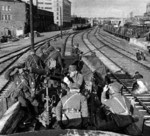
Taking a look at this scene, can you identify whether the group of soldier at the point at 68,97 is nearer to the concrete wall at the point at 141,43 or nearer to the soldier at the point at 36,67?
the soldier at the point at 36,67

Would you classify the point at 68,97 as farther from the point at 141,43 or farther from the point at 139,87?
the point at 141,43

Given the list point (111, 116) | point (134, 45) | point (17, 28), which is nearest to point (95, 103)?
point (111, 116)

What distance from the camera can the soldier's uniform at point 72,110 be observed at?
371 centimetres

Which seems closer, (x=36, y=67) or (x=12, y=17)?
(x=36, y=67)

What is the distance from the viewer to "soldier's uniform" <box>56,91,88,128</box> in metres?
3.71

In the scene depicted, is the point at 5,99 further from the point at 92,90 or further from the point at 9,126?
the point at 92,90

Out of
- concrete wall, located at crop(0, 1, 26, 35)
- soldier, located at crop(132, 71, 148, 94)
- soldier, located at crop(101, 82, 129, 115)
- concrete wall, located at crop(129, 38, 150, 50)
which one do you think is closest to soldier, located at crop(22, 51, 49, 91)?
soldier, located at crop(101, 82, 129, 115)

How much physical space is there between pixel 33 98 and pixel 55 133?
2973mm

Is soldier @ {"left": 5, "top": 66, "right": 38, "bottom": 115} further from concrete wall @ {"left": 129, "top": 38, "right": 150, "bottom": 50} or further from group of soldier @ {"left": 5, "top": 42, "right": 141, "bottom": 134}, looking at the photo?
concrete wall @ {"left": 129, "top": 38, "right": 150, "bottom": 50}

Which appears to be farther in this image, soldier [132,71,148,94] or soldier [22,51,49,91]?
soldier [132,71,148,94]

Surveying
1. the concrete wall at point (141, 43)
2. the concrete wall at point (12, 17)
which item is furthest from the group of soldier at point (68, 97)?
the concrete wall at point (12, 17)

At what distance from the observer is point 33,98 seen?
552cm

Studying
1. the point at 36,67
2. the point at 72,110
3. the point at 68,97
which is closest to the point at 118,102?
the point at 72,110

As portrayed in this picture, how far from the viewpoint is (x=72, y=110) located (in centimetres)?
380
